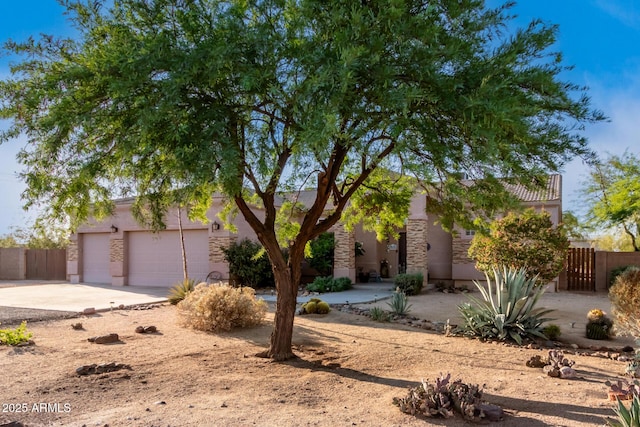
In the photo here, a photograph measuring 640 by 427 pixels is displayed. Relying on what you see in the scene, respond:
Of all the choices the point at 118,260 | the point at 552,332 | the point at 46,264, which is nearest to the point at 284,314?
the point at 552,332

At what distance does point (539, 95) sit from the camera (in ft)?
21.8

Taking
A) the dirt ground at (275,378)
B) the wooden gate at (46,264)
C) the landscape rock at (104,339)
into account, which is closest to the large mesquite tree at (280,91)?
the dirt ground at (275,378)

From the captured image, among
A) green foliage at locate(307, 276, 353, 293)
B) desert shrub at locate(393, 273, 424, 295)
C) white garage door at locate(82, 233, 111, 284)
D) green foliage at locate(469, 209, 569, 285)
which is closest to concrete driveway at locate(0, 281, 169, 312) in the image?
white garage door at locate(82, 233, 111, 284)

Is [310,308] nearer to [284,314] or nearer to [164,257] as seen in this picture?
[284,314]

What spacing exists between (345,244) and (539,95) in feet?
47.1

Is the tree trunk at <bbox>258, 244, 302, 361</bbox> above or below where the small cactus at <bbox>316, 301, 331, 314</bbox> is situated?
above

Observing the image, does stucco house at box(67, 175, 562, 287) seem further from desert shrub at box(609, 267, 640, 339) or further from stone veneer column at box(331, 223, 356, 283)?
desert shrub at box(609, 267, 640, 339)

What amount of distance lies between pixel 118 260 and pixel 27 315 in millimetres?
9501

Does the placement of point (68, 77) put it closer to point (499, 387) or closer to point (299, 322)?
point (499, 387)

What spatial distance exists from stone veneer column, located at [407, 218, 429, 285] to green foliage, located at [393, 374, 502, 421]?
14486mm

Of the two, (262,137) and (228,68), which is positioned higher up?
(228,68)

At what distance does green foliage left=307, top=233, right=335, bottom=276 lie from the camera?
68.2ft

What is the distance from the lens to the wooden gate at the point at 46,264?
29.3 meters

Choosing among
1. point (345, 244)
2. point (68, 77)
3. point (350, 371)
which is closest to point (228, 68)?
point (68, 77)
